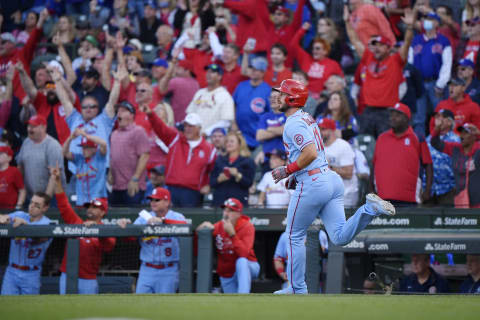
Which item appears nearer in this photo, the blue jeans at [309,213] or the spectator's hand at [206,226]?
the blue jeans at [309,213]

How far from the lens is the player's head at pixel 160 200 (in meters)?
8.98

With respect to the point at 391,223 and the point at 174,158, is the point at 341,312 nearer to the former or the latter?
the point at 391,223

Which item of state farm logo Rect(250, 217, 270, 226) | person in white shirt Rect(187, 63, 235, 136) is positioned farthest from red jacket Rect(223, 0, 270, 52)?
state farm logo Rect(250, 217, 270, 226)

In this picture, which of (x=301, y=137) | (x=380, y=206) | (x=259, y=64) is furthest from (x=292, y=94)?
(x=259, y=64)

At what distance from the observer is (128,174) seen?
1042cm

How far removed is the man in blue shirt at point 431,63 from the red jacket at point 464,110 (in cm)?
77

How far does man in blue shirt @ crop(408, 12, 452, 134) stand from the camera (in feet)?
36.1

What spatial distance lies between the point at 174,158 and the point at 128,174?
2.22 ft

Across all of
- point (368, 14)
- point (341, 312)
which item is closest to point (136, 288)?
point (341, 312)

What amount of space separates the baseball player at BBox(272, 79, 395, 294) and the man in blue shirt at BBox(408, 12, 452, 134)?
451cm

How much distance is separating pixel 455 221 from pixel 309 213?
123 inches

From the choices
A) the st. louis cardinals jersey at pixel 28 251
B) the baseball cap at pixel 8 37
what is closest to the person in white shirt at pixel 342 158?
the st. louis cardinals jersey at pixel 28 251

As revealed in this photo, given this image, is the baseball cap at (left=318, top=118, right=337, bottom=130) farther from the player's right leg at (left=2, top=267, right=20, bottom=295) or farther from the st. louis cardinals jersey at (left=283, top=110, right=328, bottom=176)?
the player's right leg at (left=2, top=267, right=20, bottom=295)

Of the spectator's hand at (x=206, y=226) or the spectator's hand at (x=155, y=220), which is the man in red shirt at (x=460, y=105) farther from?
the spectator's hand at (x=155, y=220)
